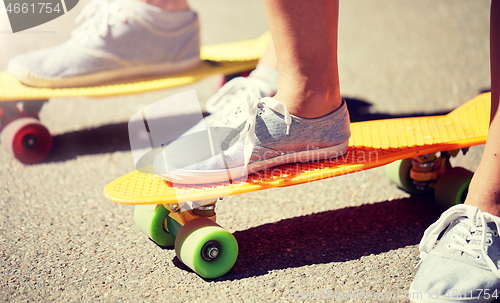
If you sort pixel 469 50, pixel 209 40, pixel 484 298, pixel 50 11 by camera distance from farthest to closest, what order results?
1. pixel 209 40
2. pixel 469 50
3. pixel 50 11
4. pixel 484 298

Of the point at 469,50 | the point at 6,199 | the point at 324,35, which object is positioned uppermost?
the point at 324,35

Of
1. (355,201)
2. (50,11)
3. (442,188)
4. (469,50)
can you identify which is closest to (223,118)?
(355,201)

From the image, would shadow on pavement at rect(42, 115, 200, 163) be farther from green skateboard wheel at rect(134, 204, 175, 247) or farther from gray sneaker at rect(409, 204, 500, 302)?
gray sneaker at rect(409, 204, 500, 302)

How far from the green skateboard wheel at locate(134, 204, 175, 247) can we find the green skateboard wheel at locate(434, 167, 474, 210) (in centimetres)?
96

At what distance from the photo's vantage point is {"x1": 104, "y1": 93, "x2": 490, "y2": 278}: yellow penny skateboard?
51.1 inches

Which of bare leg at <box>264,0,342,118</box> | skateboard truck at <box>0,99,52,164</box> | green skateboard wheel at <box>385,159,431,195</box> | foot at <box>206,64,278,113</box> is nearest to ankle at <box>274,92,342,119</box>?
bare leg at <box>264,0,342,118</box>

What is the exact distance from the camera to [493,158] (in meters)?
1.25

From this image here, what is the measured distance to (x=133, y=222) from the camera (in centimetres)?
Answer: 167

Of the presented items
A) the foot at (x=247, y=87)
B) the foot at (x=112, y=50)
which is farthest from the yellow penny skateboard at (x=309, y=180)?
the foot at (x=112, y=50)

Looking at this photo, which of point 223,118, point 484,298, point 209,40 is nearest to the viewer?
point 484,298

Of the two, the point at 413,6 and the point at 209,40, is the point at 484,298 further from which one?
the point at 413,6

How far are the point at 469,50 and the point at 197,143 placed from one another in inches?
113

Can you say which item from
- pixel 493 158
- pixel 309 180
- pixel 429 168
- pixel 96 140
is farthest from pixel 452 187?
pixel 96 140

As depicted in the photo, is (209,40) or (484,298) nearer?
(484,298)
